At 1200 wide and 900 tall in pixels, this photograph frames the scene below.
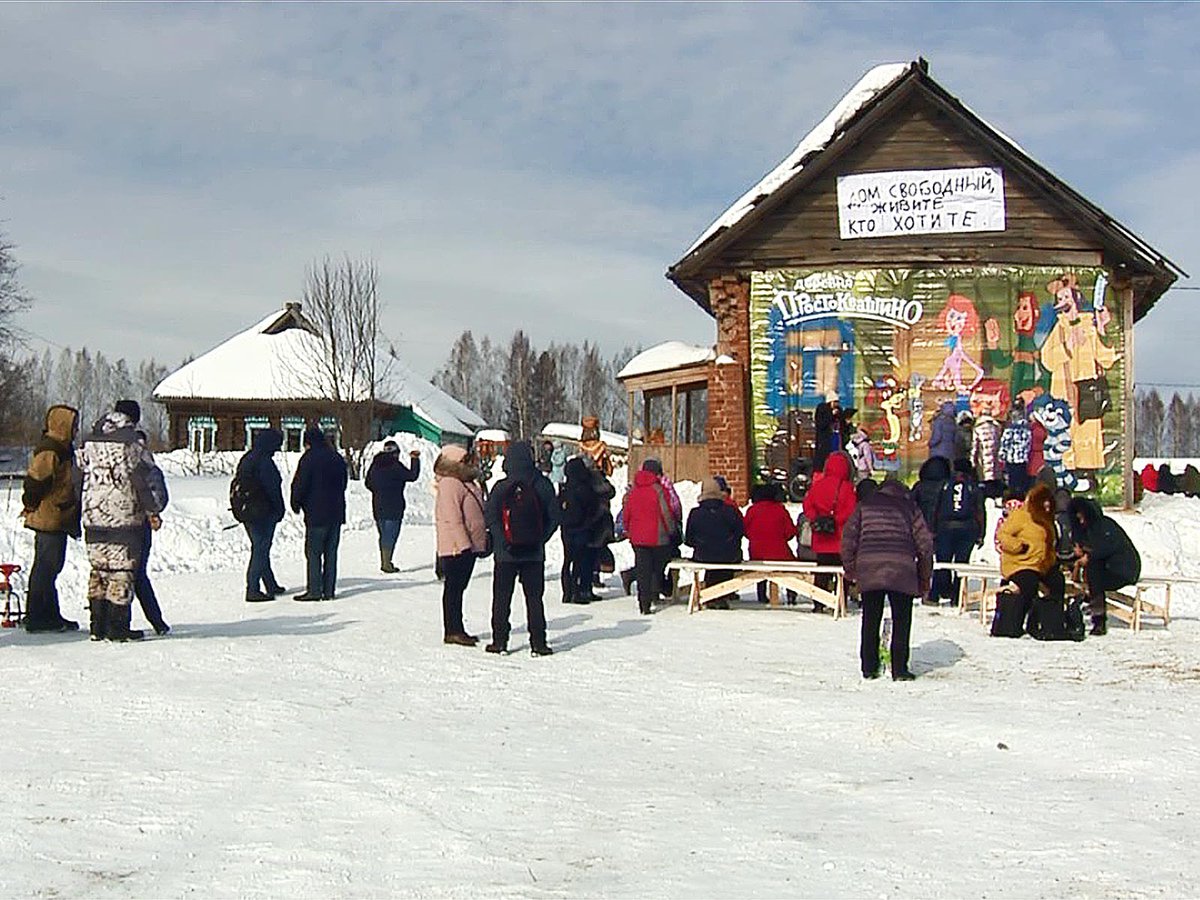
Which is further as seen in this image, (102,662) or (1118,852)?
(102,662)

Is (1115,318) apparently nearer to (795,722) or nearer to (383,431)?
(795,722)

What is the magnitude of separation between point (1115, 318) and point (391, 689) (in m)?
17.4

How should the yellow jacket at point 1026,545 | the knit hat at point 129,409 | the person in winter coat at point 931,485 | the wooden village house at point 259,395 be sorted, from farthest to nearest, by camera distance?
the wooden village house at point 259,395
the person in winter coat at point 931,485
the yellow jacket at point 1026,545
the knit hat at point 129,409

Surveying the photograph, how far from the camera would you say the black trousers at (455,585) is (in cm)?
Answer: 1043

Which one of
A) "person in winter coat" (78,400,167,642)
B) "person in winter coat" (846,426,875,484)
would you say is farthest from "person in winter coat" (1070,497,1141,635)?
"person in winter coat" (78,400,167,642)

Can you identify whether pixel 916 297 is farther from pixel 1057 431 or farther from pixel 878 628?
pixel 878 628

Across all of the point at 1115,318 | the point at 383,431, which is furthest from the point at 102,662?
the point at 383,431

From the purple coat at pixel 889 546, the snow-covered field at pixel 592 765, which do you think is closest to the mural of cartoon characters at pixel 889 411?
the snow-covered field at pixel 592 765

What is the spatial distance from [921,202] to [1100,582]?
11.7 metres

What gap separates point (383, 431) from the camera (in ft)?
Result: 178

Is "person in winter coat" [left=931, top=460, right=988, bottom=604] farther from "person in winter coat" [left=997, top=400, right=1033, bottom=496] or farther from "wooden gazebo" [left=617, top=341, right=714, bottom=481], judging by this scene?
"wooden gazebo" [left=617, top=341, right=714, bottom=481]

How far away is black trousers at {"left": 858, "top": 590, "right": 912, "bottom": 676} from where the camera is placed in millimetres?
9625

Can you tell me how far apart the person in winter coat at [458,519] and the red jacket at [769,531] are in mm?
4310

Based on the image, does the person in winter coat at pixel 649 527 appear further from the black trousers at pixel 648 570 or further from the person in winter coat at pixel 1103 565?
the person in winter coat at pixel 1103 565
